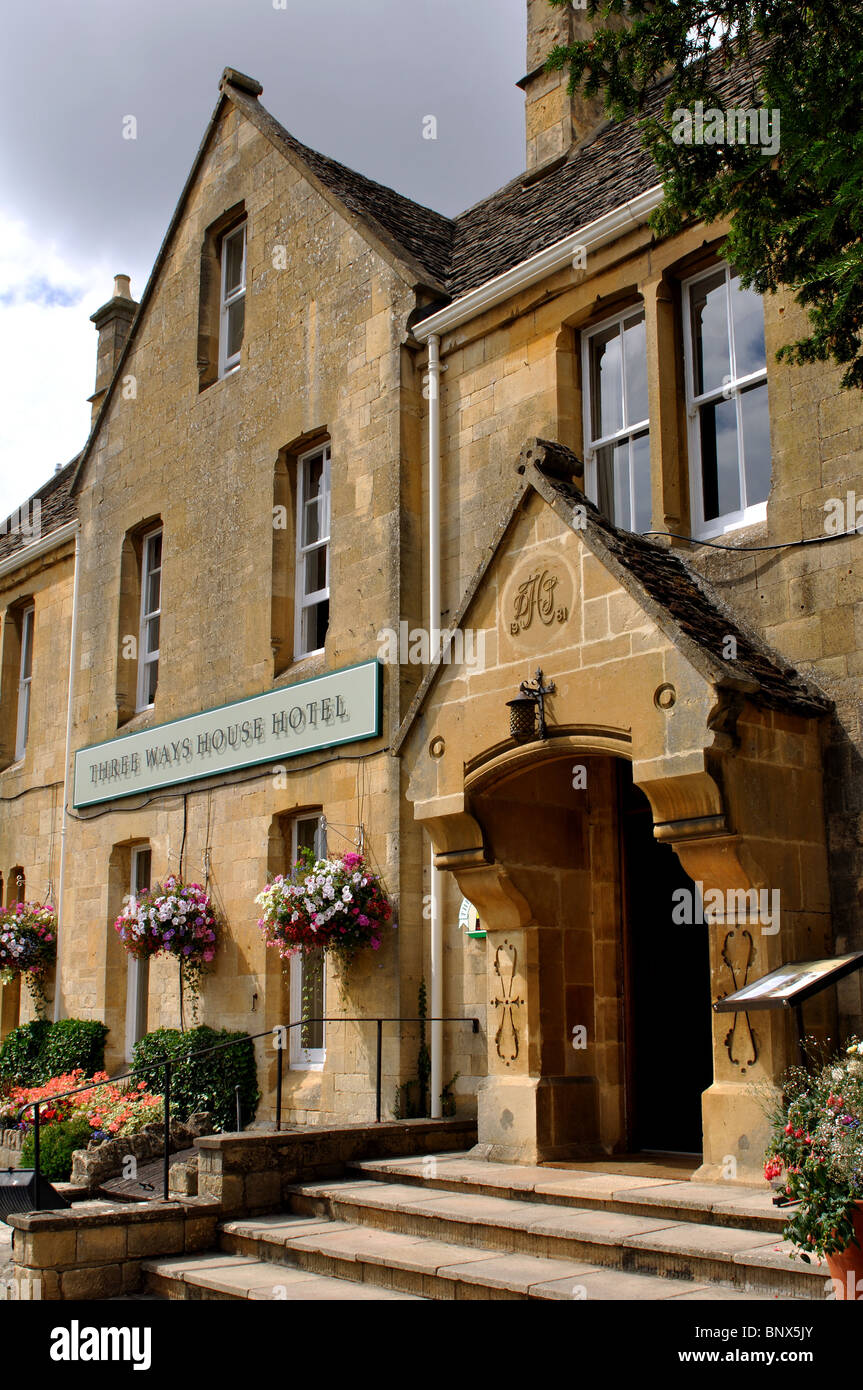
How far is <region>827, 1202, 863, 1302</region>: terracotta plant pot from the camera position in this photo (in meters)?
5.62

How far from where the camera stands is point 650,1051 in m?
10.1

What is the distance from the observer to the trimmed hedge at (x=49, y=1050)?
51.5ft

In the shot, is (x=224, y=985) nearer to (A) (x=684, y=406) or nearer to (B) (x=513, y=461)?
(B) (x=513, y=461)

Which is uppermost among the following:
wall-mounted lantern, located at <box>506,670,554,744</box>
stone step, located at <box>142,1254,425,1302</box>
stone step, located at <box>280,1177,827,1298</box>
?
wall-mounted lantern, located at <box>506,670,554,744</box>

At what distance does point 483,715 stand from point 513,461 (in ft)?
10.6

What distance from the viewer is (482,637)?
952cm

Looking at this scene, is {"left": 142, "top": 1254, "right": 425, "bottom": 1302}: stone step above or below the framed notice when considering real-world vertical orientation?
below

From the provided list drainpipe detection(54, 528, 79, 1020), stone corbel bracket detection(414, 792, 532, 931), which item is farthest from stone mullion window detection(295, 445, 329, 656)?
drainpipe detection(54, 528, 79, 1020)

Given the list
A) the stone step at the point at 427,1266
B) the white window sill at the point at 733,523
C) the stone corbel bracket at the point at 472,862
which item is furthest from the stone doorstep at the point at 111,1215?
the white window sill at the point at 733,523

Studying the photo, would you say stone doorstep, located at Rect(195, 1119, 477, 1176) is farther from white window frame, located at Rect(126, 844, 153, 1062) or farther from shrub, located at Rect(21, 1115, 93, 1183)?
white window frame, located at Rect(126, 844, 153, 1062)

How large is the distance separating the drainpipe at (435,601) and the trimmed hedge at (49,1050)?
5966 mm

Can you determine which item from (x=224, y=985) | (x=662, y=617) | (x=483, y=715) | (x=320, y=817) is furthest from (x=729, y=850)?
(x=224, y=985)

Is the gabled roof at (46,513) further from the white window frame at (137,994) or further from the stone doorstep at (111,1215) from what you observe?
the stone doorstep at (111,1215)

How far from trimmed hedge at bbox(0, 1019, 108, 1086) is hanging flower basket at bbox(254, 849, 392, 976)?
4.79 metres
